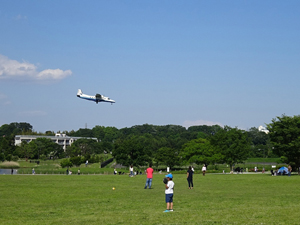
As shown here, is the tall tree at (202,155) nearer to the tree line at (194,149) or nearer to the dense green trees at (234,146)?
the tree line at (194,149)

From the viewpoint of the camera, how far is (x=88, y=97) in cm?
10488

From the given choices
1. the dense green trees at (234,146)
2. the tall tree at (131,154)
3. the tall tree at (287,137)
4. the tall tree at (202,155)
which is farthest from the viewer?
the tall tree at (131,154)

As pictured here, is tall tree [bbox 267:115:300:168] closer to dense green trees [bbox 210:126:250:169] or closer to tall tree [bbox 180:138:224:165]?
dense green trees [bbox 210:126:250:169]

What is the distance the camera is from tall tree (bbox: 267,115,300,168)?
197 ft

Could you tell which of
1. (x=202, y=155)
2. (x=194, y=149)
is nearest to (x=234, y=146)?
(x=202, y=155)

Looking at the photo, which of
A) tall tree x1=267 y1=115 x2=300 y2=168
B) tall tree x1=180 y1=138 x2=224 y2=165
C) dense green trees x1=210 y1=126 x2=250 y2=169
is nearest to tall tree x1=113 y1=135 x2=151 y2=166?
tall tree x1=180 y1=138 x2=224 y2=165

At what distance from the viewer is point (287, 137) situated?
60.7m

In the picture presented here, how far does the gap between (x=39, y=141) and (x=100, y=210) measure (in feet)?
532

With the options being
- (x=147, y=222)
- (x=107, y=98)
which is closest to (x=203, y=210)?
(x=147, y=222)

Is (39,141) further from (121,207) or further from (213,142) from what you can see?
(121,207)

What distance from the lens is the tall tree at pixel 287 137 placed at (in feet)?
197

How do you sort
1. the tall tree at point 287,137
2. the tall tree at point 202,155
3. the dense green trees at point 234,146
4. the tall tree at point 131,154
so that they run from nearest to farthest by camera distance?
the tall tree at point 287,137, the dense green trees at point 234,146, the tall tree at point 202,155, the tall tree at point 131,154

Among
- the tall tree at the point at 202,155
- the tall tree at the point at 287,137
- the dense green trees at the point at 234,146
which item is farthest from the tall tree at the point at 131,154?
the tall tree at the point at 287,137

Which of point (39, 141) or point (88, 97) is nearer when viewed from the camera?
point (88, 97)
